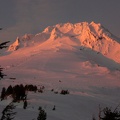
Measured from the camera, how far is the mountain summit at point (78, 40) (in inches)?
4518

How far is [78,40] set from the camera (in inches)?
5167

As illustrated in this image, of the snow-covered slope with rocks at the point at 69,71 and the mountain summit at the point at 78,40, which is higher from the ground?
the mountain summit at the point at 78,40

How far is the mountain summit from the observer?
114750mm

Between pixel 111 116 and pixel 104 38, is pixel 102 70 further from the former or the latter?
pixel 111 116

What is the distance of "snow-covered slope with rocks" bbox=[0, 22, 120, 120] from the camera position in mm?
25844

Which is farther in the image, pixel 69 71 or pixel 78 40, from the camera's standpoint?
pixel 78 40

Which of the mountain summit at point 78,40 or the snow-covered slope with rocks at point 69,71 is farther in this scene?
the mountain summit at point 78,40

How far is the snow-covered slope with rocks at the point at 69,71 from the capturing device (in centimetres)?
2584

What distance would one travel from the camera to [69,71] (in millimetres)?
71250

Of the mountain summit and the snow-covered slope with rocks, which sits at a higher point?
the mountain summit

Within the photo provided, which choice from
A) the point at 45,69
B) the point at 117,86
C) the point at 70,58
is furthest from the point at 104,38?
the point at 117,86

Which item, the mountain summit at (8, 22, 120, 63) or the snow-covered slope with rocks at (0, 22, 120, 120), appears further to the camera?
the mountain summit at (8, 22, 120, 63)

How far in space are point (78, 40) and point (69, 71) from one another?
61.2 metres

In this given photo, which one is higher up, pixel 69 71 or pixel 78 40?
pixel 78 40
